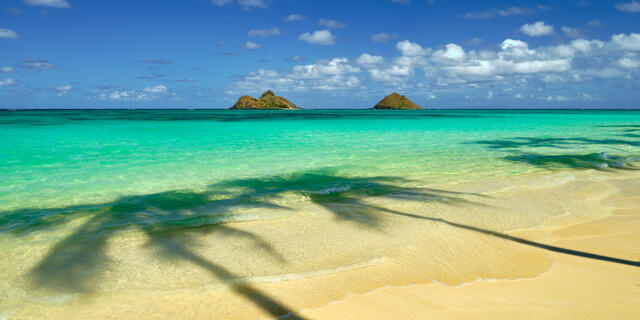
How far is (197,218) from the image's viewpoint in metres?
5.90

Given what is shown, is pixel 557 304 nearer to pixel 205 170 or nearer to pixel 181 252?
pixel 181 252

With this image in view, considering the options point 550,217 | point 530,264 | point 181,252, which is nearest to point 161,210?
point 181,252

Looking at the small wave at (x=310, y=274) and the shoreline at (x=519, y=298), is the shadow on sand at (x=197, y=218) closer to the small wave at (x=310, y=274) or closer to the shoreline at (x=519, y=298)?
the small wave at (x=310, y=274)

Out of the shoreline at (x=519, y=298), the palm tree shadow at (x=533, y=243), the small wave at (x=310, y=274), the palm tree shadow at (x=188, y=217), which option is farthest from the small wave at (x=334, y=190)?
the shoreline at (x=519, y=298)

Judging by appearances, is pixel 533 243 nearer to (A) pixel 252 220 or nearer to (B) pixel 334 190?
(A) pixel 252 220

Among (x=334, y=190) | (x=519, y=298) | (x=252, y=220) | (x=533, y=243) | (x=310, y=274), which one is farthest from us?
(x=334, y=190)

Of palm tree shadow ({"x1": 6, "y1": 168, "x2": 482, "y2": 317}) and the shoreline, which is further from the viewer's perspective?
palm tree shadow ({"x1": 6, "y1": 168, "x2": 482, "y2": 317})

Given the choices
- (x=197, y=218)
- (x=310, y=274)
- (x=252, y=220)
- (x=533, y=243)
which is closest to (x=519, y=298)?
(x=533, y=243)

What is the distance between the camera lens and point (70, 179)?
31.4ft

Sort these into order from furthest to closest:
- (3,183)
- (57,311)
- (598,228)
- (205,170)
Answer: (205,170) < (3,183) < (598,228) < (57,311)

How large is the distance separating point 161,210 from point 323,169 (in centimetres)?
559

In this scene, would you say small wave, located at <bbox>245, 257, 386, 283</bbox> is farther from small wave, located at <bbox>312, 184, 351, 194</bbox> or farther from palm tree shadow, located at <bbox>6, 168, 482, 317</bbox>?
small wave, located at <bbox>312, 184, 351, 194</bbox>

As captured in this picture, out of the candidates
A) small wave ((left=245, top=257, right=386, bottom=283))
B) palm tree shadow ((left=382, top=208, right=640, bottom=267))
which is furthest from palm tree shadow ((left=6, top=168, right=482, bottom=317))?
palm tree shadow ((left=382, top=208, right=640, bottom=267))

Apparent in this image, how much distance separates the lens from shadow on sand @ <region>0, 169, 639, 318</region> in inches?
153
